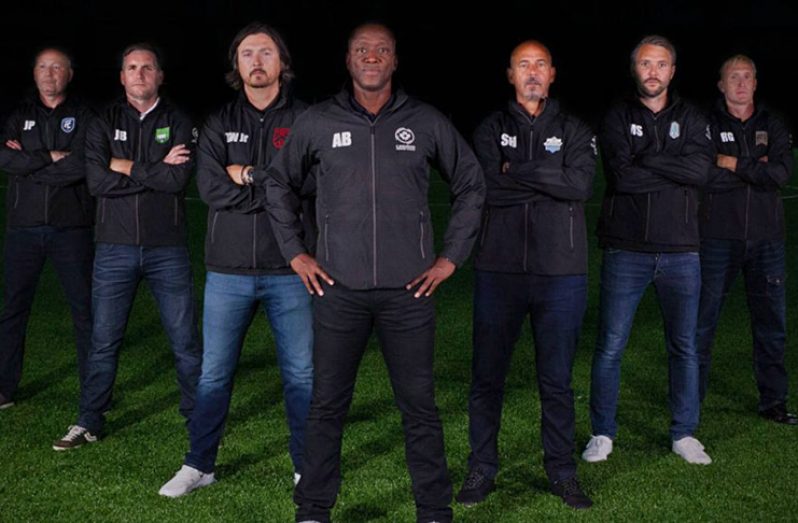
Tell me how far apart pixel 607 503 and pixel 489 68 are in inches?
1166

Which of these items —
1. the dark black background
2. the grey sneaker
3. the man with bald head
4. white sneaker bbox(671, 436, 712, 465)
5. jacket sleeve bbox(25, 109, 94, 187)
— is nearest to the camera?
the man with bald head

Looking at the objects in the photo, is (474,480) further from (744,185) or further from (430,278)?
(744,185)

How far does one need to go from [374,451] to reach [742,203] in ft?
7.47

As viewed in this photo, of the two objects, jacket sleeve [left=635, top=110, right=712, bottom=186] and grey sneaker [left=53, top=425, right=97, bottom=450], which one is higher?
jacket sleeve [left=635, top=110, right=712, bottom=186]

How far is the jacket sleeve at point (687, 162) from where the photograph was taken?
5.03 metres

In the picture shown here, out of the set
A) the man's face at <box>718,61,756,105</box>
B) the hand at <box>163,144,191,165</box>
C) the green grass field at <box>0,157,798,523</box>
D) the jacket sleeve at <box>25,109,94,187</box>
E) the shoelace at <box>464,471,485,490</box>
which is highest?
the man's face at <box>718,61,756,105</box>

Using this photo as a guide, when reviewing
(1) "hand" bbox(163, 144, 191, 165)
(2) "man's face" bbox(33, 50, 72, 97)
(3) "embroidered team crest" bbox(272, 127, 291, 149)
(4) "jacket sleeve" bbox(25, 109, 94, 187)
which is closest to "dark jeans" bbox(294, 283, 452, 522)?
(3) "embroidered team crest" bbox(272, 127, 291, 149)

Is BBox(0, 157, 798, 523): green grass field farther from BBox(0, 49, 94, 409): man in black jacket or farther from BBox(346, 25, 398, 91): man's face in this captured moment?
BBox(346, 25, 398, 91): man's face

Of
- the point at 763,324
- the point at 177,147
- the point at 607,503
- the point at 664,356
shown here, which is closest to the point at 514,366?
the point at 664,356

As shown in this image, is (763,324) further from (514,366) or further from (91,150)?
(91,150)

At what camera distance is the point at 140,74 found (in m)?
5.09

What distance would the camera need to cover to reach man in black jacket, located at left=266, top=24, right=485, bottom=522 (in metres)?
4.01

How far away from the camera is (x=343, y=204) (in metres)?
4.02

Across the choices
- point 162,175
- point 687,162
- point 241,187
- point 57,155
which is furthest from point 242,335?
point 687,162
